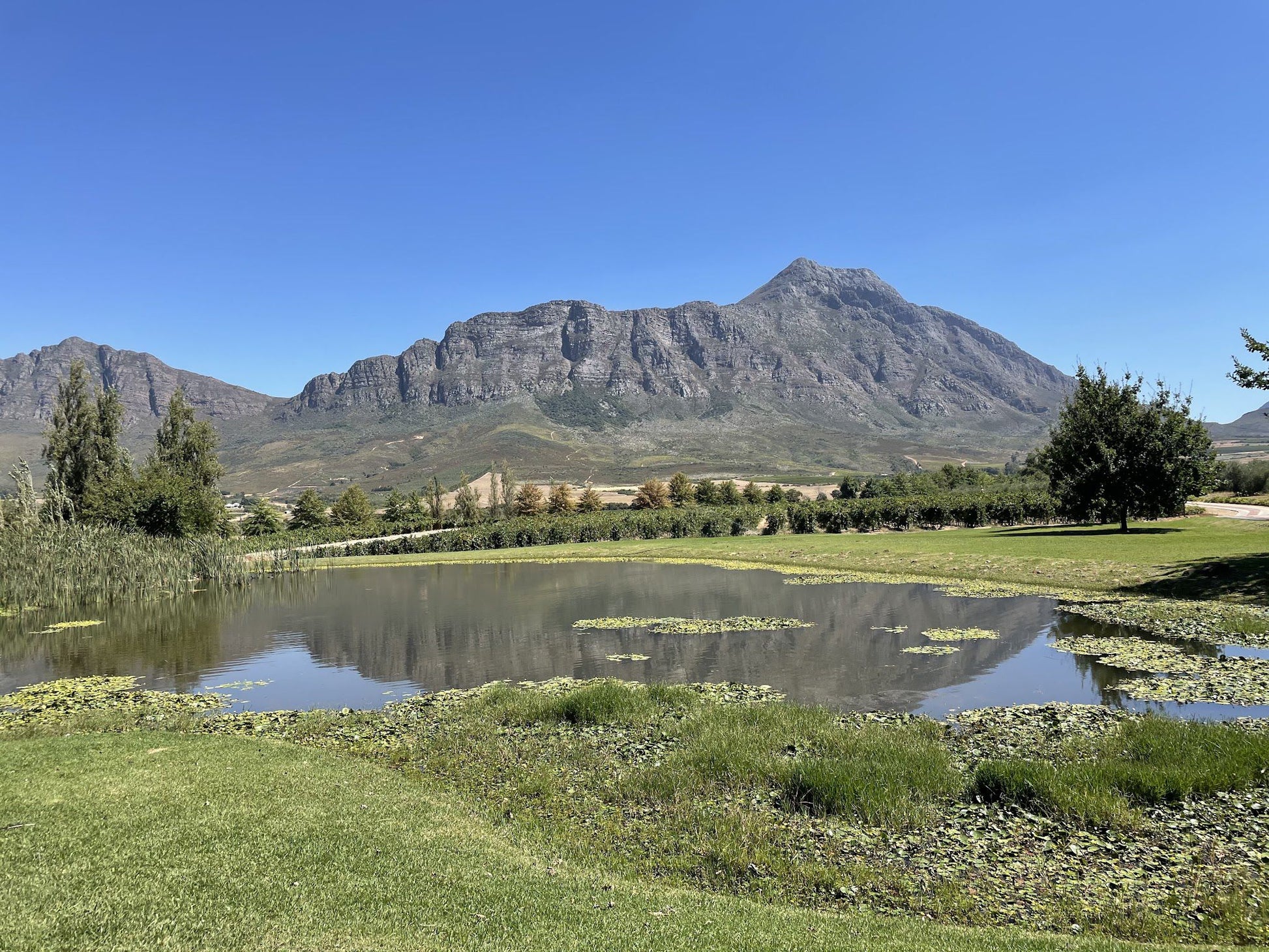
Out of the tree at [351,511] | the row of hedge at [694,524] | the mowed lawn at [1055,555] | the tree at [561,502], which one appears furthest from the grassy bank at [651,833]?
the tree at [351,511]

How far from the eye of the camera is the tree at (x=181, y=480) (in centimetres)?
5594

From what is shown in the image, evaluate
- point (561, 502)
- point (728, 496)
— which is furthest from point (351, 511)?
point (728, 496)

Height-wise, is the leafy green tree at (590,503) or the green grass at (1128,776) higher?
the leafy green tree at (590,503)

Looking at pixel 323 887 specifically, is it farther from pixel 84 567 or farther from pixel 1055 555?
pixel 84 567

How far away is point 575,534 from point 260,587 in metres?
39.0

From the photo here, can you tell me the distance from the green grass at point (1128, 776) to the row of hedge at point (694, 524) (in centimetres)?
6641

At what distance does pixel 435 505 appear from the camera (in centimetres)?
10038

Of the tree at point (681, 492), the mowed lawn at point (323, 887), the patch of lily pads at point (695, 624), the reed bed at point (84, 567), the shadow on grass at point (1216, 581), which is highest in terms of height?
the tree at point (681, 492)

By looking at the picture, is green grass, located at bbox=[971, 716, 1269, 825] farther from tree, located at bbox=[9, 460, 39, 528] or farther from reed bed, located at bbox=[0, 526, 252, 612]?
tree, located at bbox=[9, 460, 39, 528]

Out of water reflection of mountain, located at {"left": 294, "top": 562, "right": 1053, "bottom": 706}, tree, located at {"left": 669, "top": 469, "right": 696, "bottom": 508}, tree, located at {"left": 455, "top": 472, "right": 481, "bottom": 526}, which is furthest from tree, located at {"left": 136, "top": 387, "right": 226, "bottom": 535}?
tree, located at {"left": 669, "top": 469, "right": 696, "bottom": 508}

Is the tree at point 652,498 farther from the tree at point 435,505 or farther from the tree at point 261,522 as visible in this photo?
the tree at point 261,522

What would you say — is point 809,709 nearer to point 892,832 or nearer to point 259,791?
point 892,832

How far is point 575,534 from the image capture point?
271 feet

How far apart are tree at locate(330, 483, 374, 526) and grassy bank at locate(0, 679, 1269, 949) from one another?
90089mm
